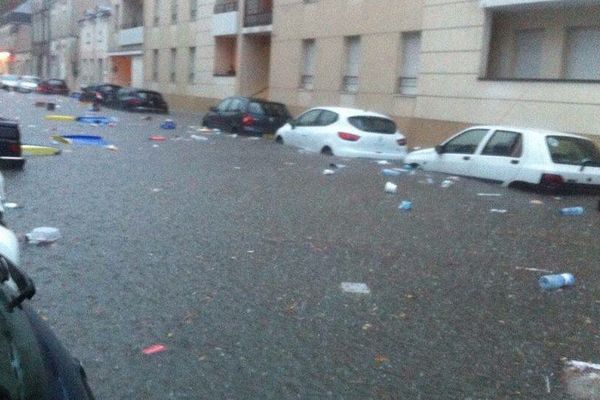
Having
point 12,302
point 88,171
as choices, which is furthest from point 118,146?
point 12,302

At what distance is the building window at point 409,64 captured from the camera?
22562 mm

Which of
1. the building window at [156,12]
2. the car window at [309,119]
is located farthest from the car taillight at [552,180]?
the building window at [156,12]

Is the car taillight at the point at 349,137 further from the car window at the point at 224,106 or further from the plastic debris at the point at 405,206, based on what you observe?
the car window at the point at 224,106

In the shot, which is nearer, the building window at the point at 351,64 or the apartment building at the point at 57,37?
the building window at the point at 351,64

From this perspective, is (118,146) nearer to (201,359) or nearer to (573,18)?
(573,18)

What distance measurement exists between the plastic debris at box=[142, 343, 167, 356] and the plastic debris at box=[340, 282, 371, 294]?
1964mm

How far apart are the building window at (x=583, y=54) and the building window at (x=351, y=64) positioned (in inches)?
335

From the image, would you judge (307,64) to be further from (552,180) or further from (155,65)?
(155,65)

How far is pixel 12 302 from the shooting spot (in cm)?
223

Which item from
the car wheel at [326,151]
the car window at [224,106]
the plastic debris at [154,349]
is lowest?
the plastic debris at [154,349]

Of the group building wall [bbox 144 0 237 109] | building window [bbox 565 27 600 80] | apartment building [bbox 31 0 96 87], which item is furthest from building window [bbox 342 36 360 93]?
apartment building [bbox 31 0 96 87]

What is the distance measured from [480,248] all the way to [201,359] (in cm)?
456

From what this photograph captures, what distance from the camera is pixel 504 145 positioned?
13.1 m

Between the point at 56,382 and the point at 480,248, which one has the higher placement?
A: the point at 56,382
